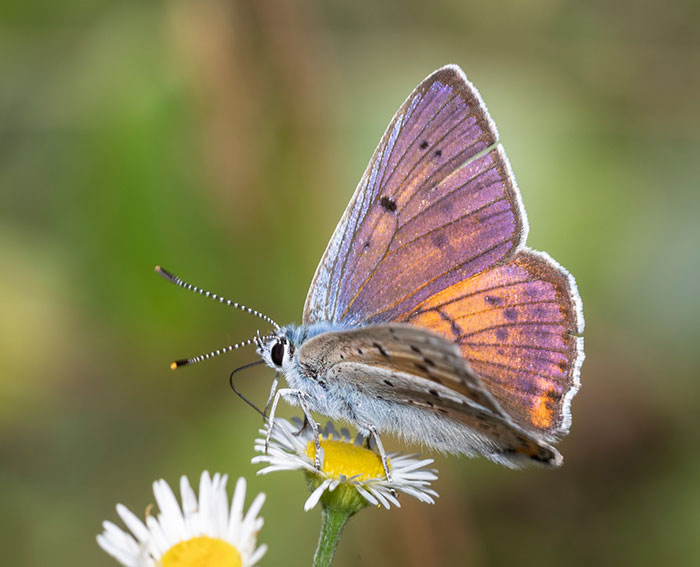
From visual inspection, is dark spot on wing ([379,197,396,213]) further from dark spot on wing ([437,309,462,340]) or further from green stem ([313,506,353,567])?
green stem ([313,506,353,567])

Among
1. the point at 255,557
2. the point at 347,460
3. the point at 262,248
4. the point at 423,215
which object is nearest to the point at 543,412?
the point at 347,460

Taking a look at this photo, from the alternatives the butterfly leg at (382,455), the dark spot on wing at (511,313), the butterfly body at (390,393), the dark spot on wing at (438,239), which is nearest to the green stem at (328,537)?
the butterfly leg at (382,455)

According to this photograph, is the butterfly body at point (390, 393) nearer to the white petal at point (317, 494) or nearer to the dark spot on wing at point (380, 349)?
the dark spot on wing at point (380, 349)

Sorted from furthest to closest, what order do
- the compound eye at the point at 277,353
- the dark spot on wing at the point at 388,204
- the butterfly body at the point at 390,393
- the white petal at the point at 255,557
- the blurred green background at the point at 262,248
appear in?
1. the blurred green background at the point at 262,248
2. the dark spot on wing at the point at 388,204
3. the compound eye at the point at 277,353
4. the butterfly body at the point at 390,393
5. the white petal at the point at 255,557

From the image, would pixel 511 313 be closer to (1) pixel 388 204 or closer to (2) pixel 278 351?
(1) pixel 388 204

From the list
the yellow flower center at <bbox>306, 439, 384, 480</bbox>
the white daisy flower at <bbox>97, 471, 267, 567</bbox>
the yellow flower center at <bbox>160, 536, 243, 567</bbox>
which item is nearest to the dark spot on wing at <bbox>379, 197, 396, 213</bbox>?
the yellow flower center at <bbox>306, 439, 384, 480</bbox>

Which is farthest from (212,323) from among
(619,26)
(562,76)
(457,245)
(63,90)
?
(619,26)

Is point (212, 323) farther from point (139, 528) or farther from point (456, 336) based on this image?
point (139, 528)
